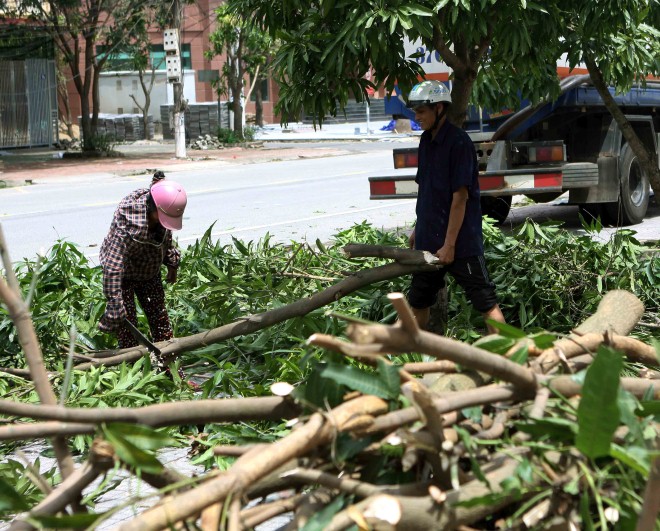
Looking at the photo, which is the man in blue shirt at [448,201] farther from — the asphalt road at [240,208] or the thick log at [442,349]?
the asphalt road at [240,208]

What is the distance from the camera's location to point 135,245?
5344 millimetres

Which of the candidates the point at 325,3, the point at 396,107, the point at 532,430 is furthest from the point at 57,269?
the point at 396,107

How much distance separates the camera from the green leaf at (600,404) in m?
2.26

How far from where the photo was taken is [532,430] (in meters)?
2.43

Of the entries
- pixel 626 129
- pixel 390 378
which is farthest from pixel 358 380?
pixel 626 129

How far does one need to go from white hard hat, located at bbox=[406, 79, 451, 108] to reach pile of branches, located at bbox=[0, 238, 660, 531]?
2906 millimetres

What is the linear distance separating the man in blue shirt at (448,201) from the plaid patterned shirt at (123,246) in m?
1.56

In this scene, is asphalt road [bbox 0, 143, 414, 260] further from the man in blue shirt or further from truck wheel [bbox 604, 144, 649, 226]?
the man in blue shirt

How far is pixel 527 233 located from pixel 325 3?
282 centimetres

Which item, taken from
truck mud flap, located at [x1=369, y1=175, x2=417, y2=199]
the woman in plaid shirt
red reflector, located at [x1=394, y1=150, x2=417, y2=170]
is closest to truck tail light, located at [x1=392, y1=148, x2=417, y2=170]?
red reflector, located at [x1=394, y1=150, x2=417, y2=170]

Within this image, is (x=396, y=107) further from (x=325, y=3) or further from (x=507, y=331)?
(x=507, y=331)

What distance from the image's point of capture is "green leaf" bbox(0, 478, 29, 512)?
2.33 meters

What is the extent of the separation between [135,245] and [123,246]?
0.23 ft

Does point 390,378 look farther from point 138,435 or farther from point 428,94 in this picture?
point 428,94
